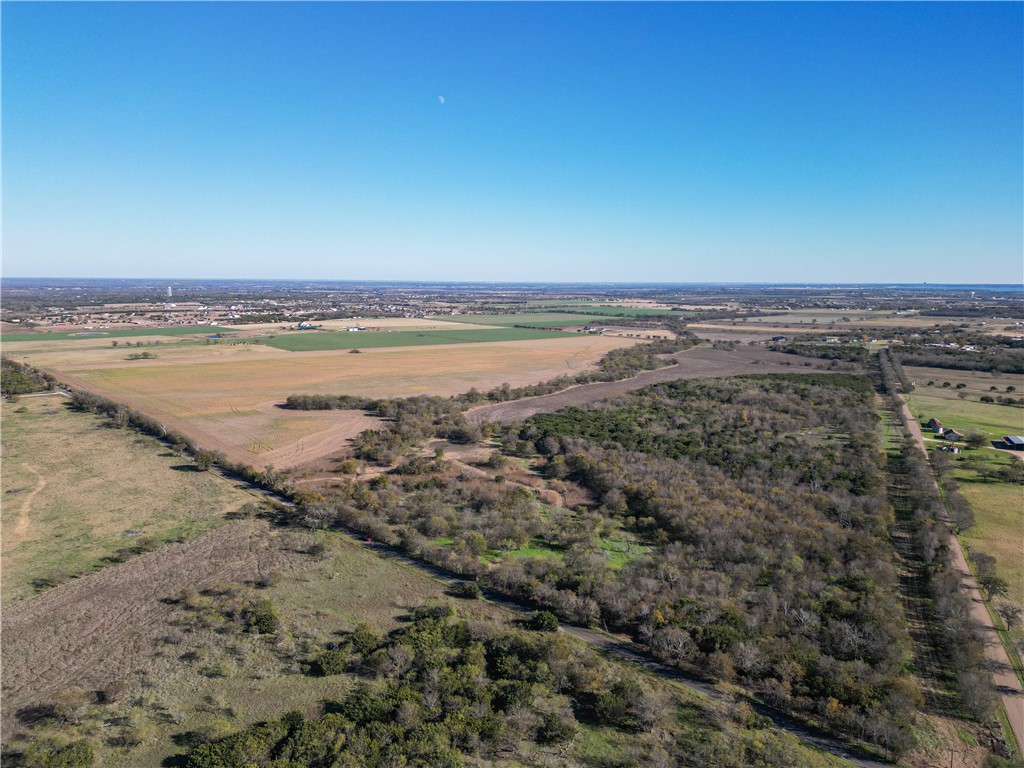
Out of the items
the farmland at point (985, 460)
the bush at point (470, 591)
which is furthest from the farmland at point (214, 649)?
the farmland at point (985, 460)

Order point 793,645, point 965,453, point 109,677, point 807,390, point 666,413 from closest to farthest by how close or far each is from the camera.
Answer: point 109,677 → point 793,645 → point 965,453 → point 666,413 → point 807,390

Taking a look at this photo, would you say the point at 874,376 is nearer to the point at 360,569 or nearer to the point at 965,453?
the point at 965,453

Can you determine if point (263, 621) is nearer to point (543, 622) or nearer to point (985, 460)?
point (543, 622)

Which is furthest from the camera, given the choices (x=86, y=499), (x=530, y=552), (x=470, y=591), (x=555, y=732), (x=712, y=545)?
(x=86, y=499)

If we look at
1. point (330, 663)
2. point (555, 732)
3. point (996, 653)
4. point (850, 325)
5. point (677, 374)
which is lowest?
point (996, 653)

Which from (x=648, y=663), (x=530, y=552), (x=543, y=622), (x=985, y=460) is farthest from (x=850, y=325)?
(x=543, y=622)

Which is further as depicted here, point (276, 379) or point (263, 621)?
point (276, 379)

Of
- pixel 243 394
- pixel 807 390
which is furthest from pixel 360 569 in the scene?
pixel 807 390
